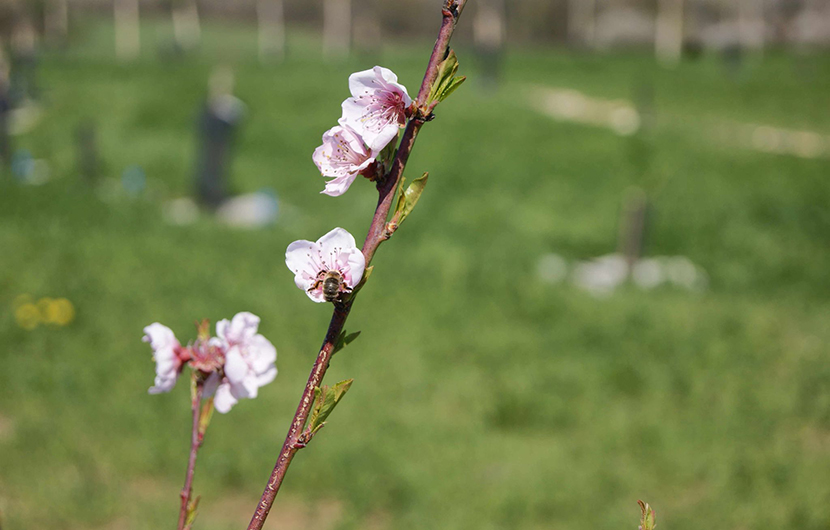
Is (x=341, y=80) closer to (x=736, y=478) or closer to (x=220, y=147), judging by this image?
(x=220, y=147)

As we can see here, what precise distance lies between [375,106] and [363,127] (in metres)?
0.08

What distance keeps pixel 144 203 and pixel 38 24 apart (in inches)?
870

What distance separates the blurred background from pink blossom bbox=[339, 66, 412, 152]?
3656 mm

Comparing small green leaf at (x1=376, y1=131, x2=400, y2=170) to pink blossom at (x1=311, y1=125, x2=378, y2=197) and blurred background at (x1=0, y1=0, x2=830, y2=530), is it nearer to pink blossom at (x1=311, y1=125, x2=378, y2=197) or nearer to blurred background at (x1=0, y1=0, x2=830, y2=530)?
pink blossom at (x1=311, y1=125, x2=378, y2=197)

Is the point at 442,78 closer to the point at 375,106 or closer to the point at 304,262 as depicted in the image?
the point at 375,106

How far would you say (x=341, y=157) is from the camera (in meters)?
1.05

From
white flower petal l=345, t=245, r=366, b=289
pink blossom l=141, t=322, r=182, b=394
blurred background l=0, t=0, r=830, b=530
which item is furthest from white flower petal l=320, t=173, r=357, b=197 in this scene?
blurred background l=0, t=0, r=830, b=530

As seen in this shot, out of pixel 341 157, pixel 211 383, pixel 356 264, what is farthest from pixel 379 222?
pixel 211 383

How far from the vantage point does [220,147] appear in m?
11.1

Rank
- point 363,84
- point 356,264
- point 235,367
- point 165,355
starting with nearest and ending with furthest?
point 356,264 → point 363,84 → point 235,367 → point 165,355

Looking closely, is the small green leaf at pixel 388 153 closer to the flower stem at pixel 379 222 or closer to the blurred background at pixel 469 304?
the flower stem at pixel 379 222

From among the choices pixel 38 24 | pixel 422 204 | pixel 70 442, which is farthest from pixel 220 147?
pixel 38 24

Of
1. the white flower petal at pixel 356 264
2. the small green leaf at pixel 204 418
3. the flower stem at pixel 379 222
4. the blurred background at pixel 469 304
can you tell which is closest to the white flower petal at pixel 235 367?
the small green leaf at pixel 204 418

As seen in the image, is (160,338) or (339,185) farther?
(160,338)
